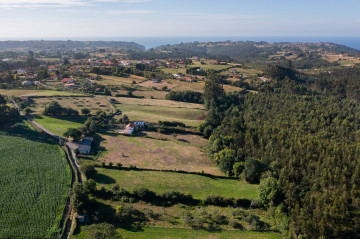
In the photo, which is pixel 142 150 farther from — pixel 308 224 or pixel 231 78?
pixel 231 78

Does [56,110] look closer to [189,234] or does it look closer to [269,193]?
[189,234]

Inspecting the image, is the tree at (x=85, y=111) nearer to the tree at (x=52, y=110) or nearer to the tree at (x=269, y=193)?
the tree at (x=52, y=110)

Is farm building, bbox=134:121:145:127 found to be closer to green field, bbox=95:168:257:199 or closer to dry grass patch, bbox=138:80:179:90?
green field, bbox=95:168:257:199

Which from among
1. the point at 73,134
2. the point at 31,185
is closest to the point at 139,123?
the point at 73,134

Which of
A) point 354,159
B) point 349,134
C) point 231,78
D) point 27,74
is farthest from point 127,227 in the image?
point 27,74

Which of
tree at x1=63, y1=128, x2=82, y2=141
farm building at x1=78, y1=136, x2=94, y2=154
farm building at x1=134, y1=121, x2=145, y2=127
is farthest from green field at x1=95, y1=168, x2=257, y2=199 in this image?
farm building at x1=134, y1=121, x2=145, y2=127
